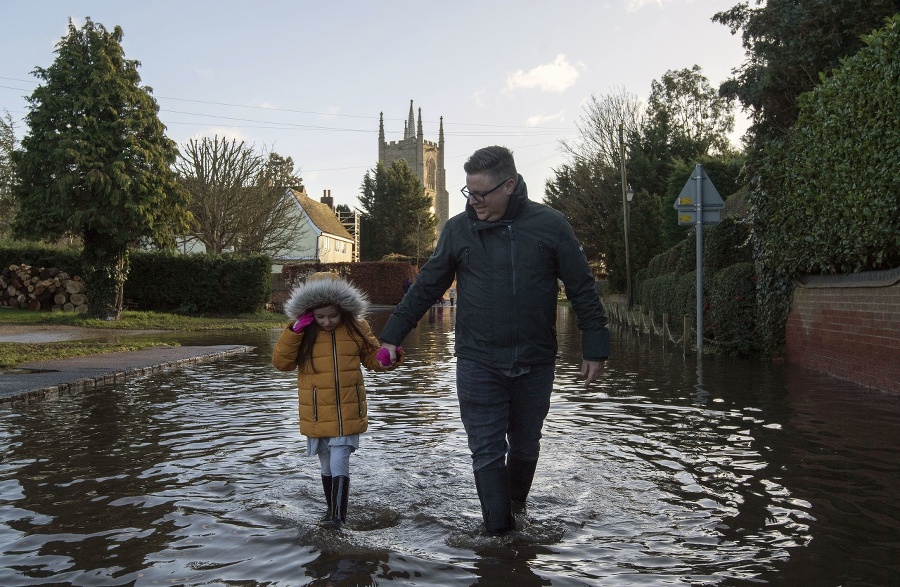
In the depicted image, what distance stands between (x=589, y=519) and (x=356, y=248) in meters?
78.3

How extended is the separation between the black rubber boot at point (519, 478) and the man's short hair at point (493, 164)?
5.44ft

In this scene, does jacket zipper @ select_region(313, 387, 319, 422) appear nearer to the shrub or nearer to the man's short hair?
the man's short hair

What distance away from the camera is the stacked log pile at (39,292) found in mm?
28500

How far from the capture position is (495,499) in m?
4.55

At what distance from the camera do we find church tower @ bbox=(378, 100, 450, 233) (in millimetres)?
113188

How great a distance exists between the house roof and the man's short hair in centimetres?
6005

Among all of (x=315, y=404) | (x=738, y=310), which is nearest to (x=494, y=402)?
(x=315, y=404)

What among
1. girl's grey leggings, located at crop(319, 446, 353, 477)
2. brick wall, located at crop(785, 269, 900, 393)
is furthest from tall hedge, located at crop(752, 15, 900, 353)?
girl's grey leggings, located at crop(319, 446, 353, 477)

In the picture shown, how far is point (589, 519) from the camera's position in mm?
5023

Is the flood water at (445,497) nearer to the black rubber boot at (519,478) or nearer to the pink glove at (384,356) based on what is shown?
the black rubber boot at (519,478)

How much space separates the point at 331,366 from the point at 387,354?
17.1 inches

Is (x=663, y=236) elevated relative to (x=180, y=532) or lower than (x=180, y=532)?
elevated

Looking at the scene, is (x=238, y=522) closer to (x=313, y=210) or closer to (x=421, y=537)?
(x=421, y=537)

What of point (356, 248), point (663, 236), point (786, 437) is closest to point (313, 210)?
point (356, 248)
